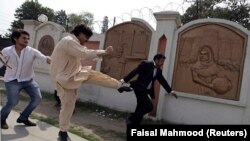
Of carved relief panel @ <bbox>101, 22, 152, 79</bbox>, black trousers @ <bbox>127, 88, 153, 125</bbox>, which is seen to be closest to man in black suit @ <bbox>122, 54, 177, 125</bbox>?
black trousers @ <bbox>127, 88, 153, 125</bbox>

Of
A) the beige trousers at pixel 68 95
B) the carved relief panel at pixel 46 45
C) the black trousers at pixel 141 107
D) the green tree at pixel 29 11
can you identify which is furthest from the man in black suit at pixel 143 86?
the green tree at pixel 29 11

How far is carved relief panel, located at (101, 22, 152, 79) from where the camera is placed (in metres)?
8.50

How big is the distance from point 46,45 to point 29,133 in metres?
6.73

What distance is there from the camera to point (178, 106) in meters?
7.61

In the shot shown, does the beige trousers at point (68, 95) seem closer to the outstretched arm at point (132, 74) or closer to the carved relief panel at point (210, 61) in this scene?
the outstretched arm at point (132, 74)

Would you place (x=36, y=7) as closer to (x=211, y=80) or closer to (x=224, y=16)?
(x=224, y=16)

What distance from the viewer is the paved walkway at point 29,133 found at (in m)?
4.73

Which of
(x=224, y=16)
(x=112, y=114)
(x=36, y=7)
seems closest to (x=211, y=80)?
(x=112, y=114)

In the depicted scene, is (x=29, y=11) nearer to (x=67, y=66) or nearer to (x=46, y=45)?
(x=46, y=45)

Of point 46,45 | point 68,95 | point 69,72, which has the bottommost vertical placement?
point 68,95

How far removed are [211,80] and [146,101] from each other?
72.4 inches

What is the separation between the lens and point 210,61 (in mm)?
7230

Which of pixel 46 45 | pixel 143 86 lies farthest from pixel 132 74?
pixel 46 45

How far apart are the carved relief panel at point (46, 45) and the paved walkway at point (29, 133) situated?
5654 millimetres
